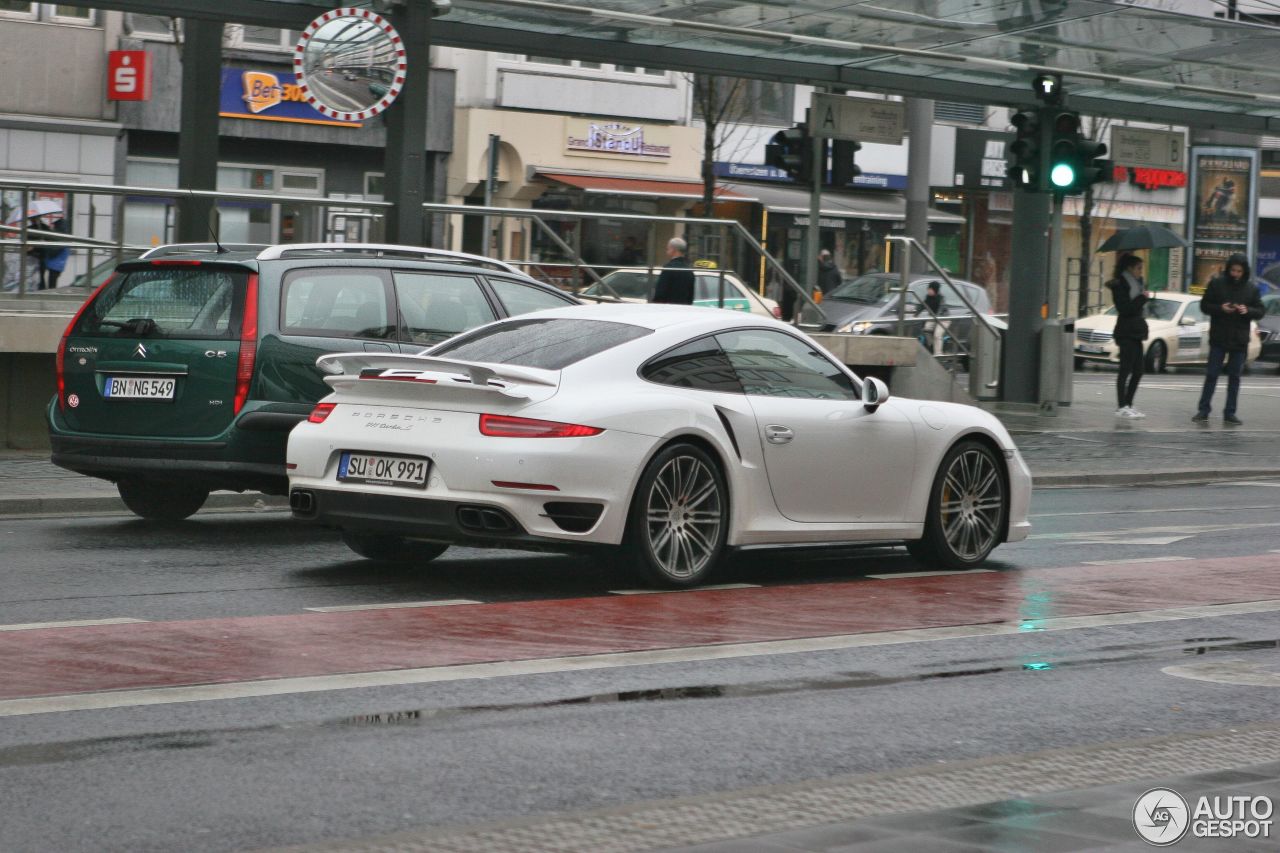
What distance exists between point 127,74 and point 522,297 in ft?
85.5

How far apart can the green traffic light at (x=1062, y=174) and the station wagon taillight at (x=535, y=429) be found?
15.0 metres

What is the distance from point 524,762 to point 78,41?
1307 inches

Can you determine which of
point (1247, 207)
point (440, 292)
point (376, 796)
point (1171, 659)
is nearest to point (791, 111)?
point (1247, 207)

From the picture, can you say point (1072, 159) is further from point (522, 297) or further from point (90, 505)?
point (90, 505)

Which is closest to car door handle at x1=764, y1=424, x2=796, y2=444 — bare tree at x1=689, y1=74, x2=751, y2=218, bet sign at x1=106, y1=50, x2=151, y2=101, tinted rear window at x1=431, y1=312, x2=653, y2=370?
tinted rear window at x1=431, y1=312, x2=653, y2=370

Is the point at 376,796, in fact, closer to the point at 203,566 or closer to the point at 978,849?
the point at 978,849

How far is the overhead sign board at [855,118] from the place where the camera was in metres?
23.3

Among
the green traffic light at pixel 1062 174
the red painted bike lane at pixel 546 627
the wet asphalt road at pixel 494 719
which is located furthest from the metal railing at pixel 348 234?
the red painted bike lane at pixel 546 627

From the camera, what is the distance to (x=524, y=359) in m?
9.75

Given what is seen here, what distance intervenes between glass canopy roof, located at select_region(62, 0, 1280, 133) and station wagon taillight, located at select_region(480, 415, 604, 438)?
28.2 feet

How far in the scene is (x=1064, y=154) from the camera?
75.5ft

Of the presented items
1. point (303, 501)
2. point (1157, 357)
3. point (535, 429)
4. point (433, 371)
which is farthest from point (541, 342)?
point (1157, 357)

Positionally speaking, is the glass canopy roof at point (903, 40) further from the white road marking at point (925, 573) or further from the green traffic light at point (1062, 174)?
the white road marking at point (925, 573)

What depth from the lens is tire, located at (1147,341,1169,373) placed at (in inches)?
1591
